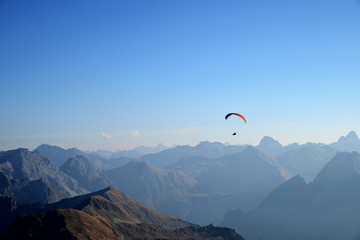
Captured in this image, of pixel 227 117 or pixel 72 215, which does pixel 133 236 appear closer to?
pixel 72 215

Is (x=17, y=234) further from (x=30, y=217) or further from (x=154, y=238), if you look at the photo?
(x=154, y=238)

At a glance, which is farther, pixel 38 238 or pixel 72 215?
pixel 72 215

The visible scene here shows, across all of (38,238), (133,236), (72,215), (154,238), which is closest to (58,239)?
(38,238)

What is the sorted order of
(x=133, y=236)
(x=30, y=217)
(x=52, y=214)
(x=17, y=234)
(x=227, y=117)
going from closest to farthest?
(x=227, y=117) < (x=17, y=234) < (x=30, y=217) < (x=52, y=214) < (x=133, y=236)

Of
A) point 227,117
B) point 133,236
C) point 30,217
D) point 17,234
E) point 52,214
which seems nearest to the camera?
point 227,117

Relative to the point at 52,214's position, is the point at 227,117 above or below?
above

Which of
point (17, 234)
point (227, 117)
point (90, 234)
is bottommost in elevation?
point (17, 234)

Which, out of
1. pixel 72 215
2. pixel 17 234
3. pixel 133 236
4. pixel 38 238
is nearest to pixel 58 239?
pixel 38 238

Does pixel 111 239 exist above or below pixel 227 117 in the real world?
below

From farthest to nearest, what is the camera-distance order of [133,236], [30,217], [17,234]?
[133,236] → [30,217] → [17,234]
